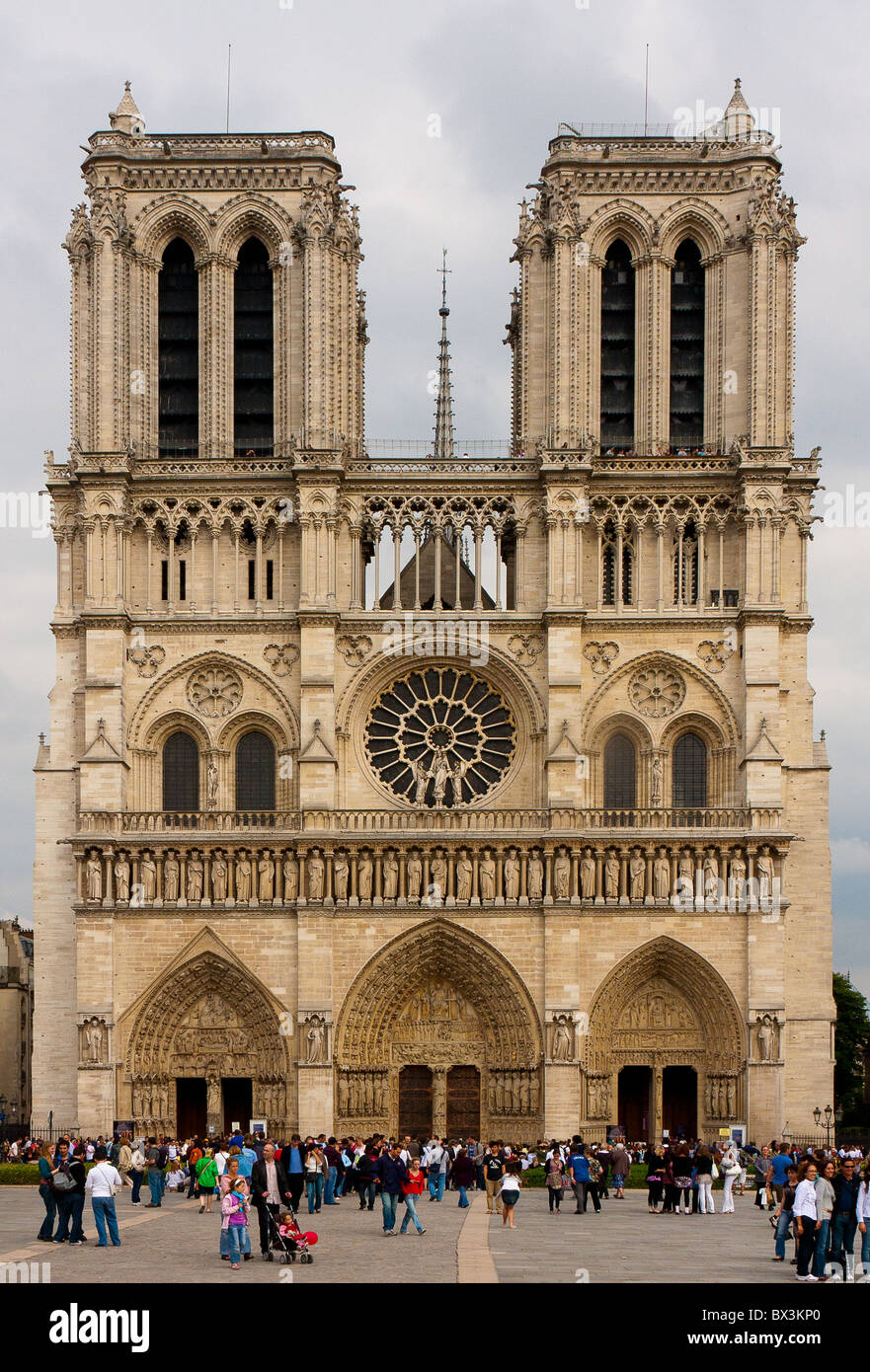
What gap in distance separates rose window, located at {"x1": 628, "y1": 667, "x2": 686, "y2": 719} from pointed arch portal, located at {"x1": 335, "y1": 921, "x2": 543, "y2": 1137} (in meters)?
7.66

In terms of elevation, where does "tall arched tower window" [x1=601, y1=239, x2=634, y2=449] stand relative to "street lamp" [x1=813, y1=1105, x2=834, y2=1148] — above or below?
above

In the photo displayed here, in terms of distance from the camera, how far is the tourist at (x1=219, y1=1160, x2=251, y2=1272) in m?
27.5

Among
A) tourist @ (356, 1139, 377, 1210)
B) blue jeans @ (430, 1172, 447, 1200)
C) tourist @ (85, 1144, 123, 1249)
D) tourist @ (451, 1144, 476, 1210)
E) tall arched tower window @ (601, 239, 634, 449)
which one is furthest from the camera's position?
tall arched tower window @ (601, 239, 634, 449)

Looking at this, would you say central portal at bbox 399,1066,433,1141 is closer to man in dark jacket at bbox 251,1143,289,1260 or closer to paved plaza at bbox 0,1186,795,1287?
paved plaza at bbox 0,1186,795,1287

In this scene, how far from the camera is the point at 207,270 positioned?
57031mm

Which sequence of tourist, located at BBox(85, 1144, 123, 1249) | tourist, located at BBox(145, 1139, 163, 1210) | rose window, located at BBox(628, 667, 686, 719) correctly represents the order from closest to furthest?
1. tourist, located at BBox(85, 1144, 123, 1249)
2. tourist, located at BBox(145, 1139, 163, 1210)
3. rose window, located at BBox(628, 667, 686, 719)

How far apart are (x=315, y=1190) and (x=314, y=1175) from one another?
577 mm

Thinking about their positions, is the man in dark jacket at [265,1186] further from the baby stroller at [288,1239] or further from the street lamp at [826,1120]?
the street lamp at [826,1120]

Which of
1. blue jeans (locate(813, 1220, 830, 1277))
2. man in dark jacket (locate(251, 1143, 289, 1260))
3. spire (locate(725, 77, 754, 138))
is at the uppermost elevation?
spire (locate(725, 77, 754, 138))

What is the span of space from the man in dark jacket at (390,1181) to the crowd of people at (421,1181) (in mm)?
22

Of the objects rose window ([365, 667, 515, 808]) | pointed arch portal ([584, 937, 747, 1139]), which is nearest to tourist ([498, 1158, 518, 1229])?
pointed arch portal ([584, 937, 747, 1139])

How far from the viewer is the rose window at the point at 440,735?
5553 centimetres
